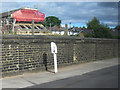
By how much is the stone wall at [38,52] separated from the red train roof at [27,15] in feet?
98.7

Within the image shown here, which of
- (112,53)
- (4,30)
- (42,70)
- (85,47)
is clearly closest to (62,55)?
(42,70)

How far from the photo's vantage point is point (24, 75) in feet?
33.2

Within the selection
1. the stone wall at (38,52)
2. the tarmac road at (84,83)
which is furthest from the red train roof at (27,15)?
the tarmac road at (84,83)

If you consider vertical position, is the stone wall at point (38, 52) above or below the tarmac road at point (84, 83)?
above

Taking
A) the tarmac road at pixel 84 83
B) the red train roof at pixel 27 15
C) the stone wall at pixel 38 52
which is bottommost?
the tarmac road at pixel 84 83

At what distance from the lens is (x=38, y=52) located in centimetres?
1134

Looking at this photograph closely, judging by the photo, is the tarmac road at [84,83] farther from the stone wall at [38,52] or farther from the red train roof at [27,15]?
the red train roof at [27,15]

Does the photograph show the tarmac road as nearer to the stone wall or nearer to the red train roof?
the stone wall

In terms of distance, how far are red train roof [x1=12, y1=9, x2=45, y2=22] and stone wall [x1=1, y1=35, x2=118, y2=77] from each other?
30098 mm

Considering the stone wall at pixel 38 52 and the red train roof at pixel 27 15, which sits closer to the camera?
the stone wall at pixel 38 52

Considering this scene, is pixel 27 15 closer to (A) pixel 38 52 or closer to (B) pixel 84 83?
(A) pixel 38 52

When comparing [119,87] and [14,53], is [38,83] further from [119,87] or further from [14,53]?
[119,87]

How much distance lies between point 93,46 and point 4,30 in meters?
8.43

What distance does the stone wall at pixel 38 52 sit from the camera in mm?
9633
